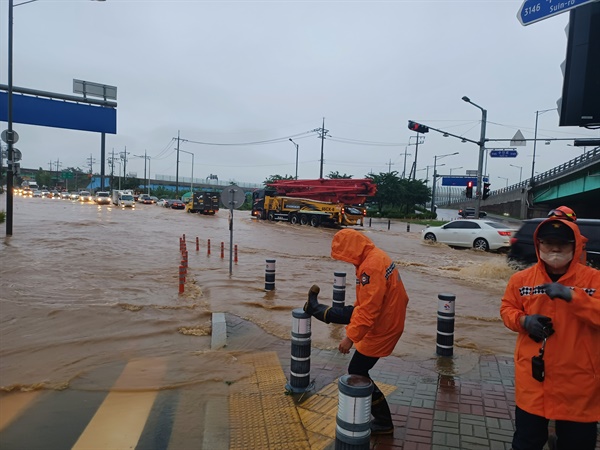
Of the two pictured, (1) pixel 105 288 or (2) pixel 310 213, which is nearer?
(1) pixel 105 288

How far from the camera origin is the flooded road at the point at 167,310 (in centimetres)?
533

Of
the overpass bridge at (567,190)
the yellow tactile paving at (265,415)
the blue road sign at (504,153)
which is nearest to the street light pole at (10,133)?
the yellow tactile paving at (265,415)

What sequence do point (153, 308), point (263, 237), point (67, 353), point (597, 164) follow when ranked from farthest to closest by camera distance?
point (597, 164)
point (263, 237)
point (153, 308)
point (67, 353)

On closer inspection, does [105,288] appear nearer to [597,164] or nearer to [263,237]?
[263,237]

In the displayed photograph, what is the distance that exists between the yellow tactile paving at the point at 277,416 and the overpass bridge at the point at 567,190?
1253 inches

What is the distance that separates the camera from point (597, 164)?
1176 inches

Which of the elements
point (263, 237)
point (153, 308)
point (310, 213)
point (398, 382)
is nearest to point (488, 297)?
point (398, 382)

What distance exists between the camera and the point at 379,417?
3.66 m

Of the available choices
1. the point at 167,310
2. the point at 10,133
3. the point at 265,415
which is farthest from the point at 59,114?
the point at 265,415

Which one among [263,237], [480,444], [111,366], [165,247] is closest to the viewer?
[480,444]

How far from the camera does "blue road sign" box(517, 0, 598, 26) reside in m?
3.62

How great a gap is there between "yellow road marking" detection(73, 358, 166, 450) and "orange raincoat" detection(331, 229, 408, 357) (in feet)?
6.94

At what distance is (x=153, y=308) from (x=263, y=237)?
14.6 meters

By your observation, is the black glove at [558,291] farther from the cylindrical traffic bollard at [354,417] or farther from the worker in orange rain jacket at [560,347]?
the cylindrical traffic bollard at [354,417]
